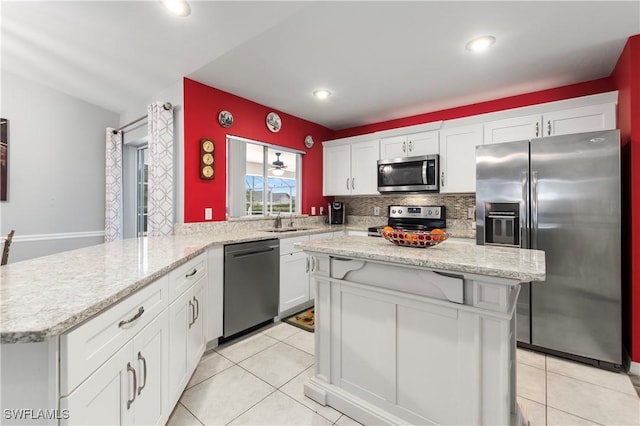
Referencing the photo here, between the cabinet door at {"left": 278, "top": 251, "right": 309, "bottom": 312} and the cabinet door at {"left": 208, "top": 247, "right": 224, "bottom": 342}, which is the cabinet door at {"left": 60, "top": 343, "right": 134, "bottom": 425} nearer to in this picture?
the cabinet door at {"left": 208, "top": 247, "right": 224, "bottom": 342}

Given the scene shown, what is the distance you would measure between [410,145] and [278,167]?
71.5 inches

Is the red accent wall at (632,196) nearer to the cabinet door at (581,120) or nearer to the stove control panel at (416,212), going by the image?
the cabinet door at (581,120)

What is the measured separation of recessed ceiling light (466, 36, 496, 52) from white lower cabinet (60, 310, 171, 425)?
2827mm

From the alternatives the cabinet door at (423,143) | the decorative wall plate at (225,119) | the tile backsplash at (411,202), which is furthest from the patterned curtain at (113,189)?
the cabinet door at (423,143)

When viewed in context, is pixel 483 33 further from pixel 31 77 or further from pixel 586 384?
pixel 31 77

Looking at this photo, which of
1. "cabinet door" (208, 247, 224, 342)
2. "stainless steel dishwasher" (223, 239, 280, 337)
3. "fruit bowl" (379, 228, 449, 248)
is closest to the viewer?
"fruit bowl" (379, 228, 449, 248)

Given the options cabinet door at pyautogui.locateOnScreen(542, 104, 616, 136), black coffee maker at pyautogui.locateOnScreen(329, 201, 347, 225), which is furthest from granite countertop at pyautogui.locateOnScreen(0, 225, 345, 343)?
cabinet door at pyautogui.locateOnScreen(542, 104, 616, 136)

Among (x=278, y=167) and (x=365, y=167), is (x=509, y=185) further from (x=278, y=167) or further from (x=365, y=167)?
(x=278, y=167)

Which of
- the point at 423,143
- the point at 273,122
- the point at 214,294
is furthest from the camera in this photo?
the point at 273,122

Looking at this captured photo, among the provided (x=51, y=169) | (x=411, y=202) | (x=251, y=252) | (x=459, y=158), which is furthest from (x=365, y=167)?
(x=51, y=169)

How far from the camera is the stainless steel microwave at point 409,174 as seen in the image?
346 cm

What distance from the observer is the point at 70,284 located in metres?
1.13

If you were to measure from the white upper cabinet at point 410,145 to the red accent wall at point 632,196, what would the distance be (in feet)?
5.29

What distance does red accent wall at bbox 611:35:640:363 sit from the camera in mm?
2088
